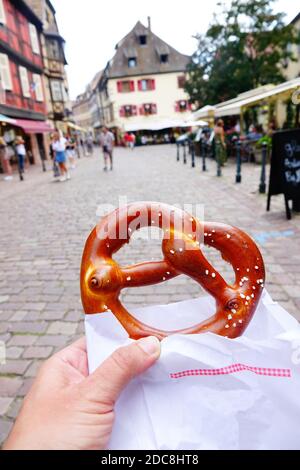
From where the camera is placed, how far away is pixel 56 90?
29797 millimetres

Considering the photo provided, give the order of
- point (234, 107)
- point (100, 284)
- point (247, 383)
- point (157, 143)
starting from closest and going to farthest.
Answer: point (247, 383) < point (100, 284) < point (234, 107) < point (157, 143)

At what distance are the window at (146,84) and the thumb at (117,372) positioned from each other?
4514 cm

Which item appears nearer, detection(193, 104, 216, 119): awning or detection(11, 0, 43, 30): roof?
detection(193, 104, 216, 119): awning

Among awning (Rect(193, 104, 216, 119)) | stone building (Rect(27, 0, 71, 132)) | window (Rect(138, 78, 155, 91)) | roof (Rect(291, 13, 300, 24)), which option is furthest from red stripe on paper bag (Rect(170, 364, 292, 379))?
window (Rect(138, 78, 155, 91))

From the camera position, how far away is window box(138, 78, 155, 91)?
41594mm

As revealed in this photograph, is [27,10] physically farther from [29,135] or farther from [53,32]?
[53,32]

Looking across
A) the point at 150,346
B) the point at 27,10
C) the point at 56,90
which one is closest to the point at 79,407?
the point at 150,346

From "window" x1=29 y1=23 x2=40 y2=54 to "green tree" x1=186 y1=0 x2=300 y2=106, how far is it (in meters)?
11.4

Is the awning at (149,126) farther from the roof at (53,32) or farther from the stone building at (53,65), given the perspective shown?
the roof at (53,32)

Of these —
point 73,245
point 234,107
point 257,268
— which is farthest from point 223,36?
point 257,268

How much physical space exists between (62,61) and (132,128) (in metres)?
13.5

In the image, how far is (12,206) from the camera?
859cm

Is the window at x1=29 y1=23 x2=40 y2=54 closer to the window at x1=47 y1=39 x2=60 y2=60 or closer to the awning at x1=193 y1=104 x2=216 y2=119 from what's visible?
the window at x1=47 y1=39 x2=60 y2=60
